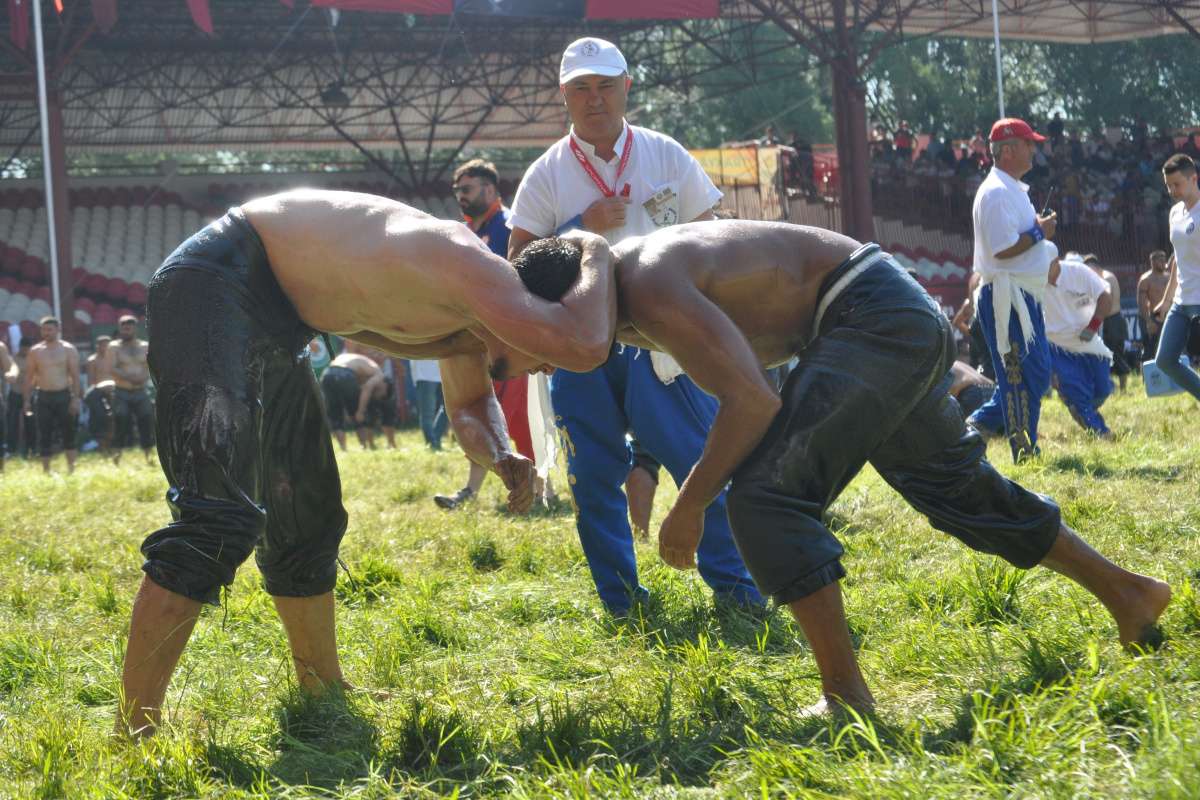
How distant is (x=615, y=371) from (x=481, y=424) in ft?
3.15

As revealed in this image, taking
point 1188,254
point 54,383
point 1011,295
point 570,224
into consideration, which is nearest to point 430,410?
point 54,383

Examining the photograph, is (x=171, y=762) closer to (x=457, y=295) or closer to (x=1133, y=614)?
(x=457, y=295)

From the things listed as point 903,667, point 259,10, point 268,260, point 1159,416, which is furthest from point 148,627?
point 259,10

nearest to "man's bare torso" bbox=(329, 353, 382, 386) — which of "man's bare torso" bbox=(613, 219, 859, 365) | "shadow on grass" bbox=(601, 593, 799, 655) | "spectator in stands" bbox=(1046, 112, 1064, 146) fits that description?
"shadow on grass" bbox=(601, 593, 799, 655)

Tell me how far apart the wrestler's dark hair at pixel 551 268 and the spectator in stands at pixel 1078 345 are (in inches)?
270

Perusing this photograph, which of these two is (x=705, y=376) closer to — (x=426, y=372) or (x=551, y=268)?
(x=551, y=268)

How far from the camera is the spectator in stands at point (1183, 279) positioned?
8.45m

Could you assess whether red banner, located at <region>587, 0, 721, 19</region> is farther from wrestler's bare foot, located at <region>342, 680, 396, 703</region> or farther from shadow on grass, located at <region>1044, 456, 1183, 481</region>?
wrestler's bare foot, located at <region>342, 680, 396, 703</region>

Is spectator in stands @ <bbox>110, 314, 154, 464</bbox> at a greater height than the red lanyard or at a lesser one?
lesser

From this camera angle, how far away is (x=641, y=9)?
22.1 metres

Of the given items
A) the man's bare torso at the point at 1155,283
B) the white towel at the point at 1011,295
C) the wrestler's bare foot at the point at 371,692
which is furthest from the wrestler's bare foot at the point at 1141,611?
the man's bare torso at the point at 1155,283

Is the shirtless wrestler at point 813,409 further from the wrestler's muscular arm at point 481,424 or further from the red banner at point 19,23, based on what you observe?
the red banner at point 19,23

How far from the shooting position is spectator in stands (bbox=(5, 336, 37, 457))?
16953mm

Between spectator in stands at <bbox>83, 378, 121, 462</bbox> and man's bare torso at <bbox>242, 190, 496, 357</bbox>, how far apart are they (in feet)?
41.3
